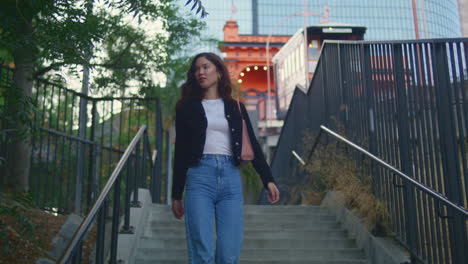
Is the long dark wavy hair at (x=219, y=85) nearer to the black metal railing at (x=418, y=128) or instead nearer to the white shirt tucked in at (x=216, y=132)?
the white shirt tucked in at (x=216, y=132)

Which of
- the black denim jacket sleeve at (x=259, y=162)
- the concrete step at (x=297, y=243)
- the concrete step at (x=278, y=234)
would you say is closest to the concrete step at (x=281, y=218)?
the concrete step at (x=278, y=234)

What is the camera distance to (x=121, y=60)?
704 cm

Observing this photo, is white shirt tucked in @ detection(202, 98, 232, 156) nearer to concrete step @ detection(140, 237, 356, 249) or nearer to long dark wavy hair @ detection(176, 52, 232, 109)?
long dark wavy hair @ detection(176, 52, 232, 109)

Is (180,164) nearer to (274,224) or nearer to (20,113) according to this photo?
(20,113)

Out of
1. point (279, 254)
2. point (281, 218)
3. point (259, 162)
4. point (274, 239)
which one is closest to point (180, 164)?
point (259, 162)

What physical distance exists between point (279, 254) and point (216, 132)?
1.94m

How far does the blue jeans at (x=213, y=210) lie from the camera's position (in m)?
2.32

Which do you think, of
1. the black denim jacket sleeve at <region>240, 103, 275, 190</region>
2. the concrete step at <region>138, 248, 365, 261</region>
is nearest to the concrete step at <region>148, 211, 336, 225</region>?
the concrete step at <region>138, 248, 365, 261</region>

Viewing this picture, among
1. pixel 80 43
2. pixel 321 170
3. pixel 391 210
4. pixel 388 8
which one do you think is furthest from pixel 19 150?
pixel 388 8

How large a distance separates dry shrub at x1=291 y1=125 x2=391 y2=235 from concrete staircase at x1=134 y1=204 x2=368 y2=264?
32cm

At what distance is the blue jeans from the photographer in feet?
7.62

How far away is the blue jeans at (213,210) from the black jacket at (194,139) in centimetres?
5

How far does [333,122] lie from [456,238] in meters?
2.95

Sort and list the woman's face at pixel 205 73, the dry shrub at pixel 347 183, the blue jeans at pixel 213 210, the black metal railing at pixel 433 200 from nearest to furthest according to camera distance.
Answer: the blue jeans at pixel 213 210
the woman's face at pixel 205 73
the black metal railing at pixel 433 200
the dry shrub at pixel 347 183
